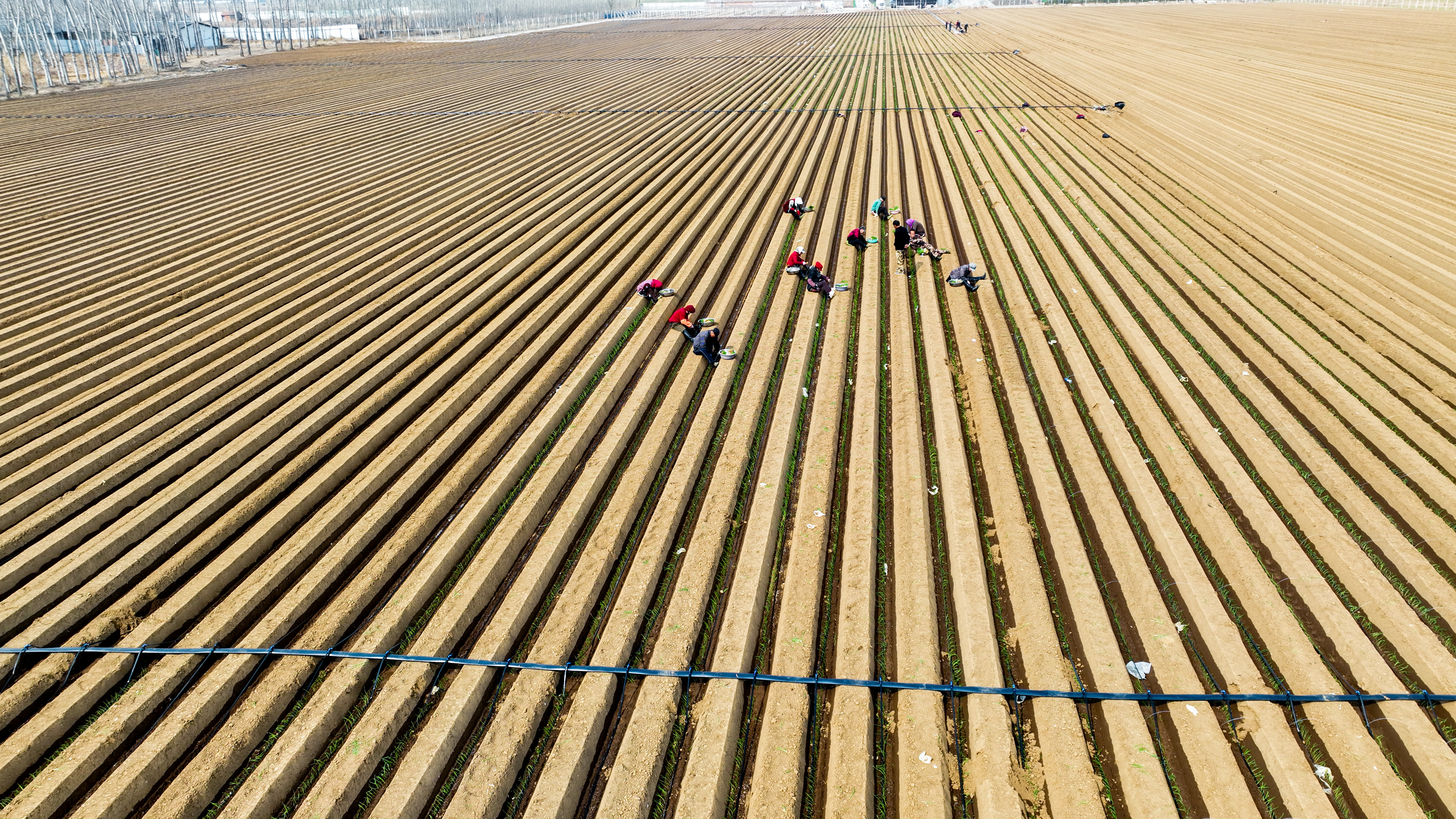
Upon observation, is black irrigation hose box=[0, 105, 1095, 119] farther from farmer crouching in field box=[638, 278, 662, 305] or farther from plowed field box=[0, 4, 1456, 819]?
farmer crouching in field box=[638, 278, 662, 305]

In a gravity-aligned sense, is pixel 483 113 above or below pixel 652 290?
above

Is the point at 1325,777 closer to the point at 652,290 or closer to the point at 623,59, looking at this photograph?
the point at 652,290

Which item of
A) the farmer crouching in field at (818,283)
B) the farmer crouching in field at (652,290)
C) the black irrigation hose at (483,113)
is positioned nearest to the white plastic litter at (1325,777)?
the farmer crouching in field at (818,283)

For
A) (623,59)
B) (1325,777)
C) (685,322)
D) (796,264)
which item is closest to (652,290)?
(685,322)

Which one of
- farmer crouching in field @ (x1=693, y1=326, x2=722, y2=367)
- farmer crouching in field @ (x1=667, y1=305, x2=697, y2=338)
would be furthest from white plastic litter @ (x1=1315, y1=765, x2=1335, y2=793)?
farmer crouching in field @ (x1=667, y1=305, x2=697, y2=338)

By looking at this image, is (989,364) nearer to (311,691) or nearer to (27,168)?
(311,691)

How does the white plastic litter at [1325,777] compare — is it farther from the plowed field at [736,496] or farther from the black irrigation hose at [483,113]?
the black irrigation hose at [483,113]
